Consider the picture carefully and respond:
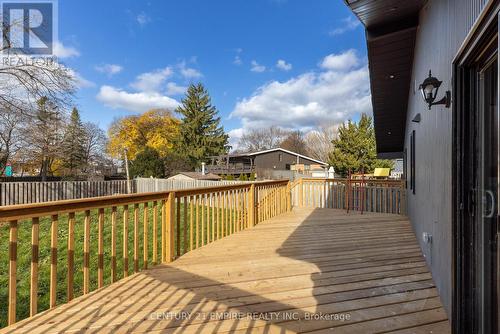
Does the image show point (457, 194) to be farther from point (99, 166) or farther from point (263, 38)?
point (99, 166)

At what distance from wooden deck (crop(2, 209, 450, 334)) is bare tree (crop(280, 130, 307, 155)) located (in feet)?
110

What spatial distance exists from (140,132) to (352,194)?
89.6 ft

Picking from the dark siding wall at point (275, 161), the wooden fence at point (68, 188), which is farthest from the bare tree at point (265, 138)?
the wooden fence at point (68, 188)

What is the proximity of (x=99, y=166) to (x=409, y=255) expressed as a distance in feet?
83.2

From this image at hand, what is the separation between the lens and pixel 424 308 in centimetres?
223

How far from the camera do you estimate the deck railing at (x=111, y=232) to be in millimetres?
2047

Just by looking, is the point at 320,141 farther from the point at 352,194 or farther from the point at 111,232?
the point at 111,232

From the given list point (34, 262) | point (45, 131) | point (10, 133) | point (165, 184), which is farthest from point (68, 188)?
point (34, 262)

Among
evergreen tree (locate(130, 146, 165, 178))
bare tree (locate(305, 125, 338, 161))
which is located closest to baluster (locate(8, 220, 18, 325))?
evergreen tree (locate(130, 146, 165, 178))

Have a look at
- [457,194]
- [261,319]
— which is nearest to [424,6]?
[457,194]

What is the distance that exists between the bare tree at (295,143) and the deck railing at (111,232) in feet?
99.1

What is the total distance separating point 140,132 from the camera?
30766 millimetres

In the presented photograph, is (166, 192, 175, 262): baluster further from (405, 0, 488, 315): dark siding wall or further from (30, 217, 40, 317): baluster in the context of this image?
(405, 0, 488, 315): dark siding wall

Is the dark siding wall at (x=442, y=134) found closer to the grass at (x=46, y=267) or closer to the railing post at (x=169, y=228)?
the railing post at (x=169, y=228)
